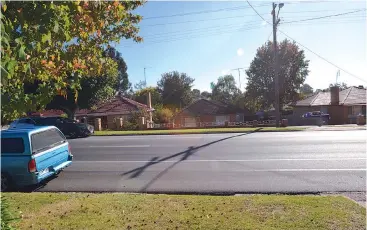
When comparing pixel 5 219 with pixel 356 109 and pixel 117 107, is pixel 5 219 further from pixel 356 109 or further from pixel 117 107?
pixel 356 109

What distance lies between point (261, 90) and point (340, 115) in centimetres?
1306

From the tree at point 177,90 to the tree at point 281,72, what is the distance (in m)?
17.4

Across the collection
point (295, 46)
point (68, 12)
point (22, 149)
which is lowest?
point (22, 149)

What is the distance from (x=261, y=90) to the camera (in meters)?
48.9

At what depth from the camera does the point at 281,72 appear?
48.1 m

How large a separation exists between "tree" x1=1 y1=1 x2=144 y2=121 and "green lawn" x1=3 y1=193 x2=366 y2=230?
75.2 inches

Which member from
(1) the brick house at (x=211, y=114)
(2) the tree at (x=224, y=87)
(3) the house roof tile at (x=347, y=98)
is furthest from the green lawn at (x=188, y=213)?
(2) the tree at (x=224, y=87)

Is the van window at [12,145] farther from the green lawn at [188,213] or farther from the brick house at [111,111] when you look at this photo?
the brick house at [111,111]

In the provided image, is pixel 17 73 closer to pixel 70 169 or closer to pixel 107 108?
pixel 70 169

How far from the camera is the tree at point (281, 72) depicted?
157ft

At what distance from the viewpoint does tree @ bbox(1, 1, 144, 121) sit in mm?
2455

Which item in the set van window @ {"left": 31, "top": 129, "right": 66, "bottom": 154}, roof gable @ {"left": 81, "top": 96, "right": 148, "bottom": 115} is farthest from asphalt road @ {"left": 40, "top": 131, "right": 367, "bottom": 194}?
roof gable @ {"left": 81, "top": 96, "right": 148, "bottom": 115}

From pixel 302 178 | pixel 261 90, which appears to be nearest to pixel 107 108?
pixel 261 90

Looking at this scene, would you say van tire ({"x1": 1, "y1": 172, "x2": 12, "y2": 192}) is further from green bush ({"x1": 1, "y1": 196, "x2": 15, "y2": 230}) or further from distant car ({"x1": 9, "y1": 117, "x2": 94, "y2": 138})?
distant car ({"x1": 9, "y1": 117, "x2": 94, "y2": 138})
